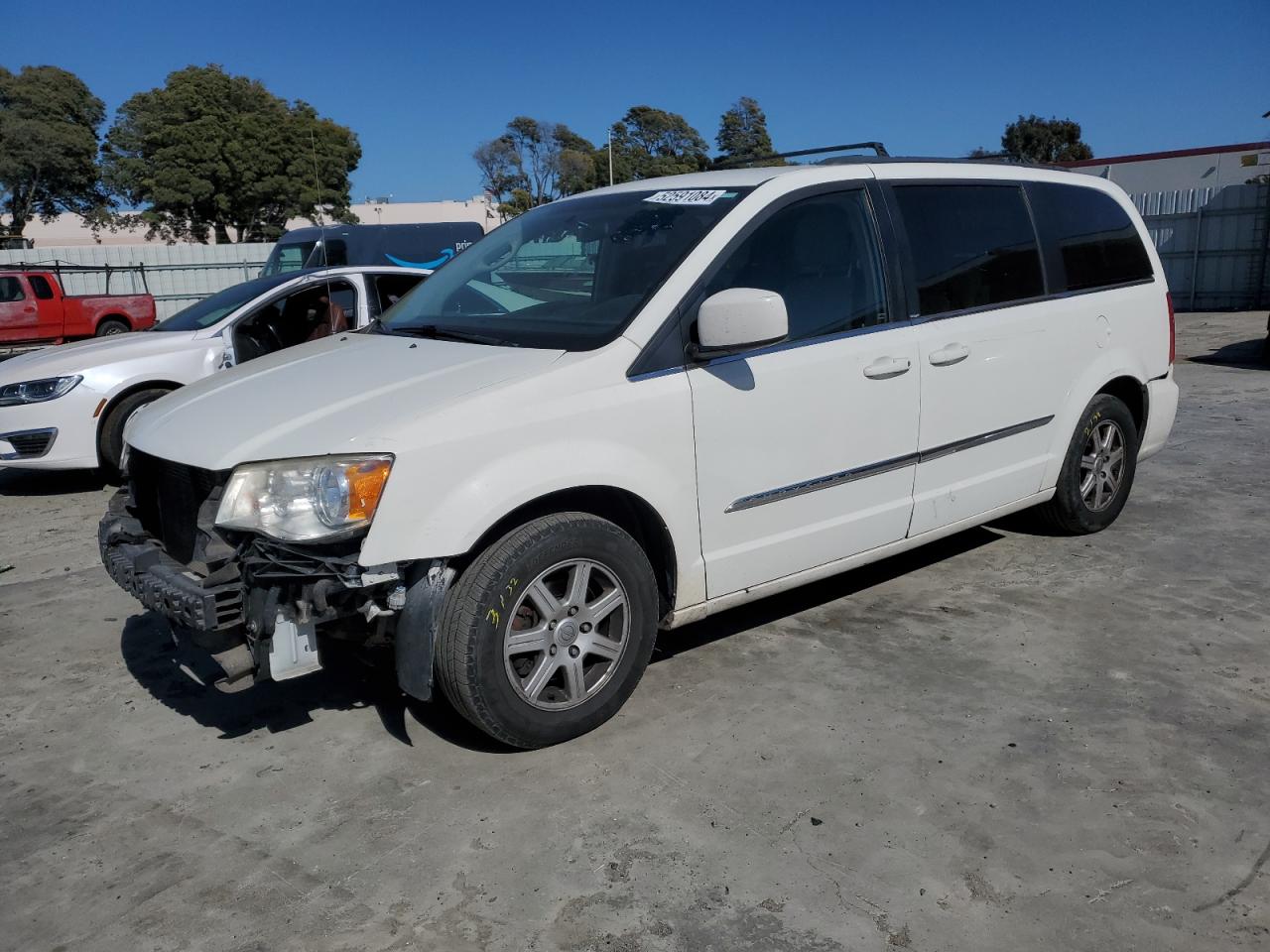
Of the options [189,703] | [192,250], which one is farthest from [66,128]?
[189,703]

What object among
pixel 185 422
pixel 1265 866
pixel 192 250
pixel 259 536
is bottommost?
pixel 1265 866

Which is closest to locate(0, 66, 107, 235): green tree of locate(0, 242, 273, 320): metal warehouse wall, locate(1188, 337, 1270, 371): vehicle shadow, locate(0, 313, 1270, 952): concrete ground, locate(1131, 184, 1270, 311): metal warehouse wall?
locate(0, 242, 273, 320): metal warehouse wall

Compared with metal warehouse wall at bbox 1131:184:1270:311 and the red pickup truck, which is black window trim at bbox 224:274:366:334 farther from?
metal warehouse wall at bbox 1131:184:1270:311

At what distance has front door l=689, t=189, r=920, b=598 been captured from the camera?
369 cm

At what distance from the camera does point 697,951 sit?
8.13 feet

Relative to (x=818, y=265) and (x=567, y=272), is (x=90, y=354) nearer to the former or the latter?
(x=567, y=272)

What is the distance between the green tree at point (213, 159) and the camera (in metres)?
46.8

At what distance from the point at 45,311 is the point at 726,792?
20.4 metres

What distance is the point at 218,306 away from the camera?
8258 millimetres

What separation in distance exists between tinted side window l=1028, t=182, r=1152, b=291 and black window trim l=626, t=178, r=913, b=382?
3.94ft

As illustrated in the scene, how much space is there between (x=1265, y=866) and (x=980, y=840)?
714 millimetres

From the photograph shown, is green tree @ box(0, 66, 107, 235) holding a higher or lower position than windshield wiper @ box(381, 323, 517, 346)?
higher

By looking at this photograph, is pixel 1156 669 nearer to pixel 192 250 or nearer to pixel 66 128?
pixel 192 250

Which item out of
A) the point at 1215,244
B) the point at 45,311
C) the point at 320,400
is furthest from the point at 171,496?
the point at 1215,244
